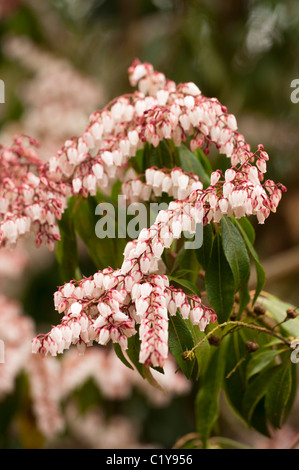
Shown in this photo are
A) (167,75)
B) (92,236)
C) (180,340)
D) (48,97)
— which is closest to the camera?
(180,340)

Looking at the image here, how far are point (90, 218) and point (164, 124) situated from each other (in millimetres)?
336

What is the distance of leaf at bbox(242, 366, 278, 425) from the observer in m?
1.54

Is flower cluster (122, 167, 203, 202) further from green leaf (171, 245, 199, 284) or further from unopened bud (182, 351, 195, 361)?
unopened bud (182, 351, 195, 361)

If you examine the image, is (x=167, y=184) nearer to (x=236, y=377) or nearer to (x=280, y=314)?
(x=280, y=314)

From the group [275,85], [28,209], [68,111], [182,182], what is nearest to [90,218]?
[28,209]

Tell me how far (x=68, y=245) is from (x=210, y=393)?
53 cm

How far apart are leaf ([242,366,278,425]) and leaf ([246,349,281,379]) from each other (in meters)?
0.02

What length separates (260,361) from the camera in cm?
154

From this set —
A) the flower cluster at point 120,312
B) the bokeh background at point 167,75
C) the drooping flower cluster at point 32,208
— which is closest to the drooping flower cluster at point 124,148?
the drooping flower cluster at point 32,208

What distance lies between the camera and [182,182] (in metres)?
1.34

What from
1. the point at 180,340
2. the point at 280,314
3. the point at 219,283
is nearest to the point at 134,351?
the point at 180,340

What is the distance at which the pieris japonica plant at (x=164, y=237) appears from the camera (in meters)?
1.17

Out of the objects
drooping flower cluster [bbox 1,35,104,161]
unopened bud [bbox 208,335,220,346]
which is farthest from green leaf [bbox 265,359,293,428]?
drooping flower cluster [bbox 1,35,104,161]

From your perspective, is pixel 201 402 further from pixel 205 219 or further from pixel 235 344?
pixel 205 219
